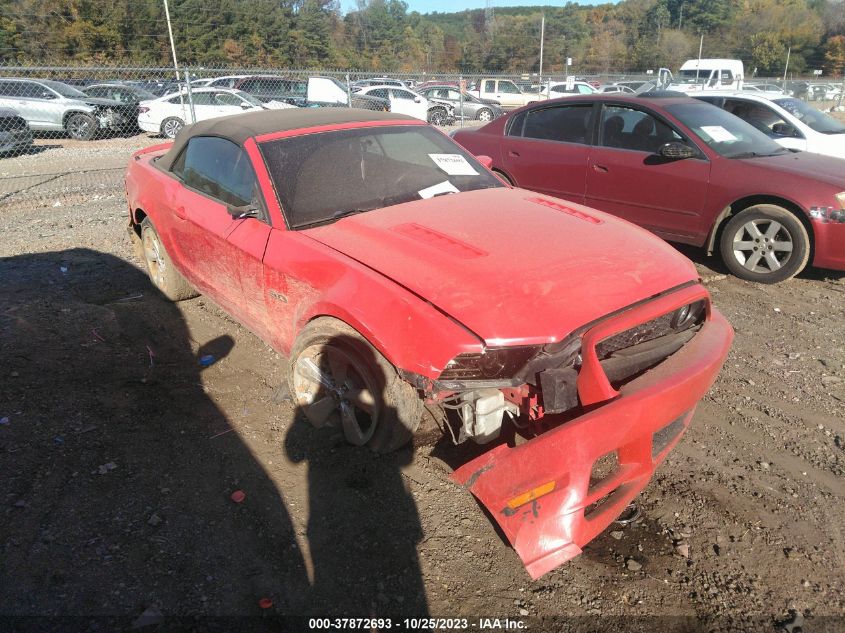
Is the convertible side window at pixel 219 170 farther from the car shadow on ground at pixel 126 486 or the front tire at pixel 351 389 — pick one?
the car shadow on ground at pixel 126 486

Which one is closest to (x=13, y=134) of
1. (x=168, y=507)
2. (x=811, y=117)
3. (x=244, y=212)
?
(x=244, y=212)

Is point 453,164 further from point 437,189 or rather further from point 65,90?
point 65,90

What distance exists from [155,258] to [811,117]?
982cm

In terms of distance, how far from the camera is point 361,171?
356cm

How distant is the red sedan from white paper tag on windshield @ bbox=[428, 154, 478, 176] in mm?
2630

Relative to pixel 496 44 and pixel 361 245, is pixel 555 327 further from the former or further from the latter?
pixel 496 44

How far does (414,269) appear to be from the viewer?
2.58m

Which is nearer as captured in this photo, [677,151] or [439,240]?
[439,240]

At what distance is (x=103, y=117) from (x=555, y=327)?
57.7 ft

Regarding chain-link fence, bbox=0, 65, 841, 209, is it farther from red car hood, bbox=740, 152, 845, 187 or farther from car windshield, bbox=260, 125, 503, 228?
red car hood, bbox=740, 152, 845, 187

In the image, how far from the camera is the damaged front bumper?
2.11m

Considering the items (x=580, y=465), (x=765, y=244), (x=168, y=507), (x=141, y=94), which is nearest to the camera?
(x=580, y=465)

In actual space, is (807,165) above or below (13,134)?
above

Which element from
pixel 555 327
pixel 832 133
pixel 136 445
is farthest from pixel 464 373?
pixel 832 133
